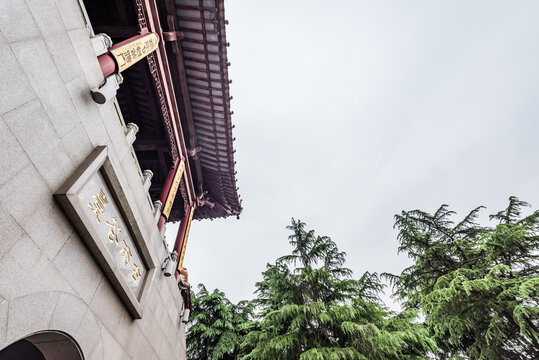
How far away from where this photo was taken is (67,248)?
2.40 metres

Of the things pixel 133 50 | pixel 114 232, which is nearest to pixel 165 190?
pixel 133 50

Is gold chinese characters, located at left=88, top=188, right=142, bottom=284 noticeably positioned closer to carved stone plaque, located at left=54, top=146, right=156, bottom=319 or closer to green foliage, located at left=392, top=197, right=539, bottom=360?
carved stone plaque, located at left=54, top=146, right=156, bottom=319

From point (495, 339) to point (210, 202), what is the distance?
1097cm

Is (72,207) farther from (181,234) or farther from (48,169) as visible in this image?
(181,234)

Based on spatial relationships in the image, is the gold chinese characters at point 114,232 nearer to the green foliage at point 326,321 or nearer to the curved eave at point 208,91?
the green foliage at point 326,321

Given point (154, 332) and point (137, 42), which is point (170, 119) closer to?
point (137, 42)

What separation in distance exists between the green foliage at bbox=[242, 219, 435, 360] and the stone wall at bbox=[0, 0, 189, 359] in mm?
4050

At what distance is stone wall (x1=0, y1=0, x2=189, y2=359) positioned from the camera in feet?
6.14

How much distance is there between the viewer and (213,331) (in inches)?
438

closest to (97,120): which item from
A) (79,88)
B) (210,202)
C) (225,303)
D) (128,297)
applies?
(79,88)

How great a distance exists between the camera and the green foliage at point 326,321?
5.50 meters

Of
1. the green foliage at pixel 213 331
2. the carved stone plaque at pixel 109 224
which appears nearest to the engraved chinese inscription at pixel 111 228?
the carved stone plaque at pixel 109 224

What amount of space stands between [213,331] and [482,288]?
10326mm

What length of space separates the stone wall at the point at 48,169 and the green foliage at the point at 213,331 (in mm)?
8706
